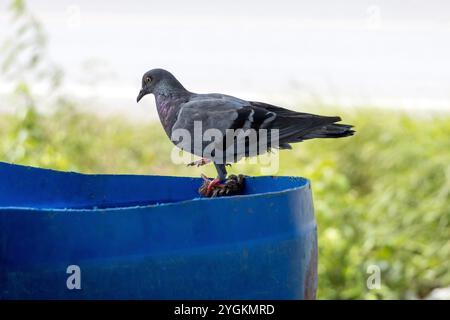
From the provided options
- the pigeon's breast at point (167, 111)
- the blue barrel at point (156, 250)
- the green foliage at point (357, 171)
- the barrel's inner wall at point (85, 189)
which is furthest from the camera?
the green foliage at point (357, 171)

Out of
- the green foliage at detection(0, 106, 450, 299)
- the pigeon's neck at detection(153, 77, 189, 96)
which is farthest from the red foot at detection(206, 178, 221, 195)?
the green foliage at detection(0, 106, 450, 299)

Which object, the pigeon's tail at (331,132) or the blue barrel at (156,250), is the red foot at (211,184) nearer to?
the pigeon's tail at (331,132)

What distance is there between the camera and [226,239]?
1.49 m

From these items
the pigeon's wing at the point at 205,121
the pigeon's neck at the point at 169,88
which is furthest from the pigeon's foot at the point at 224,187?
the pigeon's neck at the point at 169,88

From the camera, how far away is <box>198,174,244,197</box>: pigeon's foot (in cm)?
200

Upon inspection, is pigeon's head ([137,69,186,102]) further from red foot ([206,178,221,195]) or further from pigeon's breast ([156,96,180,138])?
red foot ([206,178,221,195])

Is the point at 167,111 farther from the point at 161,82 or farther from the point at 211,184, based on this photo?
the point at 211,184

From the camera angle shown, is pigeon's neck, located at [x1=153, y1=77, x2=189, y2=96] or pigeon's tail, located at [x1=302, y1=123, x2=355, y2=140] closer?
pigeon's tail, located at [x1=302, y1=123, x2=355, y2=140]

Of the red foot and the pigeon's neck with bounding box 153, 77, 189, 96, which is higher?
the pigeon's neck with bounding box 153, 77, 189, 96

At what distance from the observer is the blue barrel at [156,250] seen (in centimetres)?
142

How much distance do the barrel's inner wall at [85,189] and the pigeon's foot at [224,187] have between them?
21 mm

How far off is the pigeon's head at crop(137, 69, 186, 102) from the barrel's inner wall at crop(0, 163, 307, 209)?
35 cm
